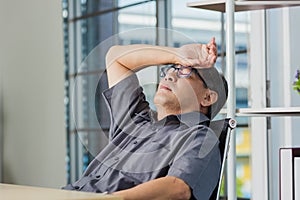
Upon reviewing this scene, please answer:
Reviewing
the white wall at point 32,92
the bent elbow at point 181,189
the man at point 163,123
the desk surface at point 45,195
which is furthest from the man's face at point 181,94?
the white wall at point 32,92

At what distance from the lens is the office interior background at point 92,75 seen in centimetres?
211

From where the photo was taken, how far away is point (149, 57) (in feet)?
6.33

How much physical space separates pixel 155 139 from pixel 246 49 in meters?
1.09

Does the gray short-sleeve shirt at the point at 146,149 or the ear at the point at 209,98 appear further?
the ear at the point at 209,98

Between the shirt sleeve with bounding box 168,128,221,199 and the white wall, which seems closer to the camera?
the shirt sleeve with bounding box 168,128,221,199

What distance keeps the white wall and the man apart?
1770 millimetres

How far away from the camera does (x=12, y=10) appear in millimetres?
4020

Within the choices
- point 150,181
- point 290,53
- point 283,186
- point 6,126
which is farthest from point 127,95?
point 6,126

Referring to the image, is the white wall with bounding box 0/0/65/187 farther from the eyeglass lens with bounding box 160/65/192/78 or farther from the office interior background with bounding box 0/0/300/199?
the eyeglass lens with bounding box 160/65/192/78

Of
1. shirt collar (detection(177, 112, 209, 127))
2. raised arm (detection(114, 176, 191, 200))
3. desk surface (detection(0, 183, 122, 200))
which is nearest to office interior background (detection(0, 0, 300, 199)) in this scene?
shirt collar (detection(177, 112, 209, 127))

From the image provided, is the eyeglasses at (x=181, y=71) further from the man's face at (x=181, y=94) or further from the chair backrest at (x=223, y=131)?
the chair backrest at (x=223, y=131)

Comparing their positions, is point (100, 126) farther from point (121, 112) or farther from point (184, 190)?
point (184, 190)

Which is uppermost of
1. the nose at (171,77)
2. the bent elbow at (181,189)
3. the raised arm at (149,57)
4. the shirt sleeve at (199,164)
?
the raised arm at (149,57)

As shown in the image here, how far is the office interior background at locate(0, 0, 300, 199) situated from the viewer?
2.11 metres
